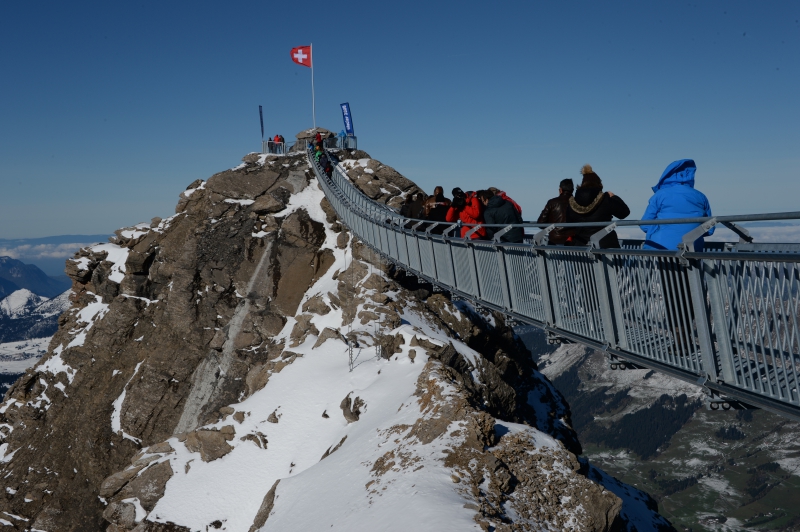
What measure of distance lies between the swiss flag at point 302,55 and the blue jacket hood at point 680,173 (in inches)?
1617

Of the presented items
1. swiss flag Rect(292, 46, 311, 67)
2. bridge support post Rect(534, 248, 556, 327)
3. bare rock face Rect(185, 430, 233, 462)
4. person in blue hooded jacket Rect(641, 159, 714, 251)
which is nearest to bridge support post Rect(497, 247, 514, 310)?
bridge support post Rect(534, 248, 556, 327)

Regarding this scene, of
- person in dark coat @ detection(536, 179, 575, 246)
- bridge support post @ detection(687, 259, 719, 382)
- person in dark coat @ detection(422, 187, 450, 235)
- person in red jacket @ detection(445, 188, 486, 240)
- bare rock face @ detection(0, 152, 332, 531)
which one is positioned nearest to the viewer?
bridge support post @ detection(687, 259, 719, 382)

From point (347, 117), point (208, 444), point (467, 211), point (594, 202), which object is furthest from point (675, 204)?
point (347, 117)

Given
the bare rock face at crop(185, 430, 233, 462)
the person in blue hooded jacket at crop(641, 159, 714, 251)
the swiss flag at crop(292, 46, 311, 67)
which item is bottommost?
the bare rock face at crop(185, 430, 233, 462)

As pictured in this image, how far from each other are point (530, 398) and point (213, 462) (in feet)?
49.2

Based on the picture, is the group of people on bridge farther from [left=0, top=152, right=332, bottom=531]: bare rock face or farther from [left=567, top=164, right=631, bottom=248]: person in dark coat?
[left=0, top=152, right=332, bottom=531]: bare rock face

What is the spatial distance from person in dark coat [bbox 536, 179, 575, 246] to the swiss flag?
38421 mm

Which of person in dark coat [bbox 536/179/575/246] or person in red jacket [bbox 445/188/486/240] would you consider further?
person in red jacket [bbox 445/188/486/240]

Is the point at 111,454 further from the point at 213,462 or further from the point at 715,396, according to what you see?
the point at 715,396

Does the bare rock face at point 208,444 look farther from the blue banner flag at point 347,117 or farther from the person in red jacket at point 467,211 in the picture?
the blue banner flag at point 347,117

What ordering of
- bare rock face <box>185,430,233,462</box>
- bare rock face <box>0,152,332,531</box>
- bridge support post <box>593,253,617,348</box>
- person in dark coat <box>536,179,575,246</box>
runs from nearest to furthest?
bridge support post <box>593,253,617,348</box> < person in dark coat <box>536,179,575,246</box> < bare rock face <box>185,430,233,462</box> < bare rock face <box>0,152,332,531</box>

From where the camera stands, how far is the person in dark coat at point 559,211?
363 inches

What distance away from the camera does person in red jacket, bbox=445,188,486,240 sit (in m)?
13.4

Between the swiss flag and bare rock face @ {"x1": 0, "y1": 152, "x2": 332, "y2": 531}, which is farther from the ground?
the swiss flag
